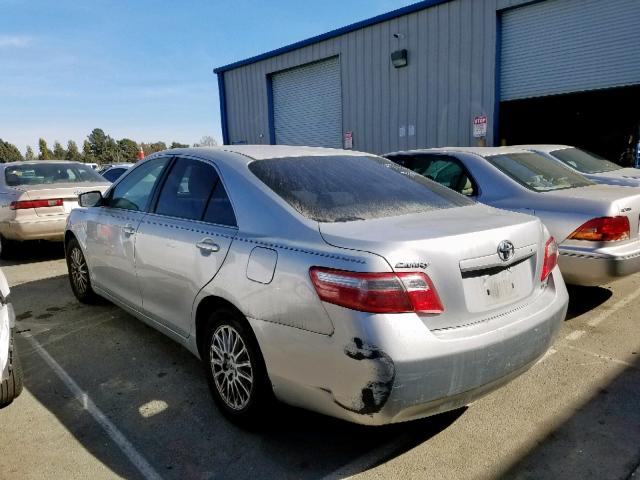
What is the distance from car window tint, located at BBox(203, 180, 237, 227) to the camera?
2.59 m

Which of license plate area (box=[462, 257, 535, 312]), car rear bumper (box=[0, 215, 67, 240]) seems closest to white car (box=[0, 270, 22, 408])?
license plate area (box=[462, 257, 535, 312])

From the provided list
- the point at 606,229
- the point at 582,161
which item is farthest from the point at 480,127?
the point at 606,229

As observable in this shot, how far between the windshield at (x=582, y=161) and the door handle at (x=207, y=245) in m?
5.33

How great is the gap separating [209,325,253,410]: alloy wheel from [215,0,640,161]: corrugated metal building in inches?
391

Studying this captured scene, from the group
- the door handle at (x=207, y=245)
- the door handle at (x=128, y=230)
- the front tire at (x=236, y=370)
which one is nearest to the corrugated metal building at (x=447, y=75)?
the door handle at (x=128, y=230)

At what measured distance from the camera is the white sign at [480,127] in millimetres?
10961

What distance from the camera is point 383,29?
12.8m

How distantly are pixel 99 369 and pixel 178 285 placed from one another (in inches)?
42.4

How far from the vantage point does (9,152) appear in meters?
79.4

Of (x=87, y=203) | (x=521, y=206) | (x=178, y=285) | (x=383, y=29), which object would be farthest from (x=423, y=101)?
(x=178, y=285)

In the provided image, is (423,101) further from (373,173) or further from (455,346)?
(455,346)

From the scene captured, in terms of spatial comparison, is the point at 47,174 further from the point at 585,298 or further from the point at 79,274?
the point at 585,298

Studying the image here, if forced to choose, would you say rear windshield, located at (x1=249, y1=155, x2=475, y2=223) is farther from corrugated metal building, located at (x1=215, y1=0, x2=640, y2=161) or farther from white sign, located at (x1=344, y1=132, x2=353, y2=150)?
white sign, located at (x1=344, y1=132, x2=353, y2=150)

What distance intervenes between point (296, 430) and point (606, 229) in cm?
285
